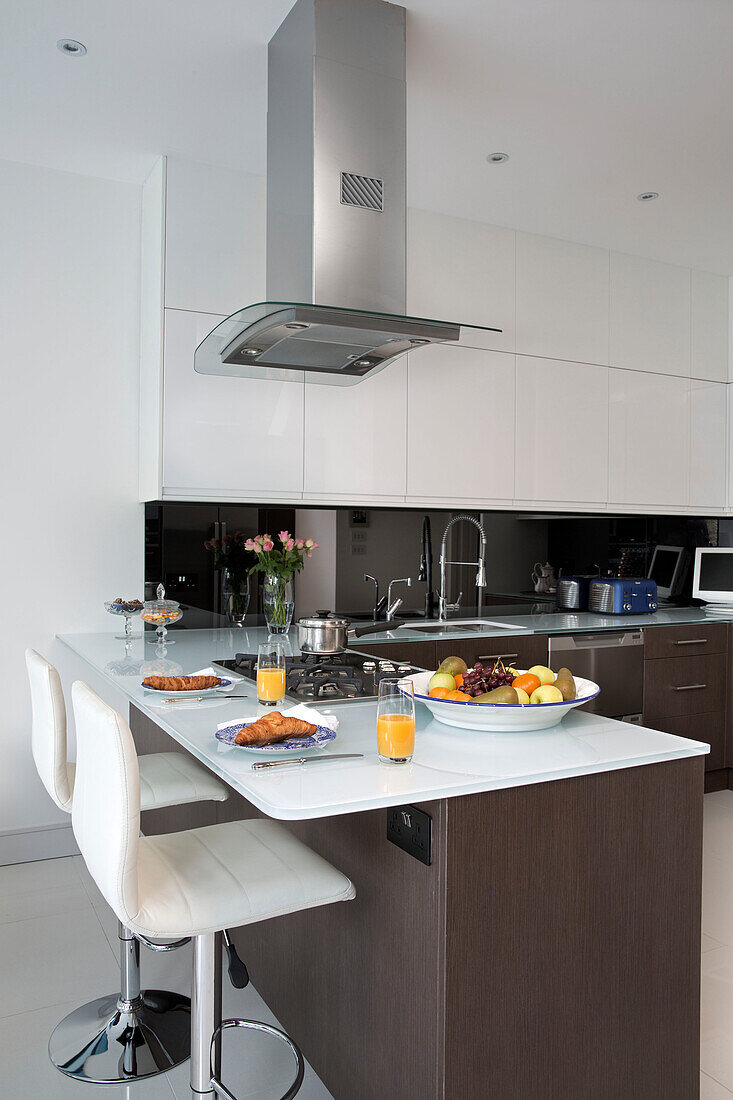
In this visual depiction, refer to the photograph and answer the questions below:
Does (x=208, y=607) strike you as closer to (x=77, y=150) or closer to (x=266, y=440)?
(x=266, y=440)

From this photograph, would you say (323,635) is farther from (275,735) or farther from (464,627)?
(464,627)

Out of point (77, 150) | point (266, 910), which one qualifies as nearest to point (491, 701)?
point (266, 910)

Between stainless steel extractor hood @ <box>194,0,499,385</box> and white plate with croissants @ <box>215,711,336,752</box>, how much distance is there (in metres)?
1.10

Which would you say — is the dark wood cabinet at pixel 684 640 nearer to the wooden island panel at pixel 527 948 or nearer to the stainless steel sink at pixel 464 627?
the stainless steel sink at pixel 464 627

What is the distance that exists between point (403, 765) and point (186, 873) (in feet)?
1.51

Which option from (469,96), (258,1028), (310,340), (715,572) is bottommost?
(258,1028)

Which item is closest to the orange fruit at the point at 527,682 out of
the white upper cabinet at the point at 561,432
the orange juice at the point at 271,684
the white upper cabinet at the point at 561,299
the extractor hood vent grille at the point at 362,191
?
the orange juice at the point at 271,684

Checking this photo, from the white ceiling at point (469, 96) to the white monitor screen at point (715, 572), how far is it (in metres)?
1.82

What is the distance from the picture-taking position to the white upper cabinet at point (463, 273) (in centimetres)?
356

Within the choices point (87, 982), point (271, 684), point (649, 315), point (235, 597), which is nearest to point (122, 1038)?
point (87, 982)

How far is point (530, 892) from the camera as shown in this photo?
141 cm

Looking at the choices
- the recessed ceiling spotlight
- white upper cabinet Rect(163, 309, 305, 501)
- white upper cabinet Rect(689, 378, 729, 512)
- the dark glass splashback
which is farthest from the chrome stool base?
white upper cabinet Rect(689, 378, 729, 512)

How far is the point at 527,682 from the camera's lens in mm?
1739

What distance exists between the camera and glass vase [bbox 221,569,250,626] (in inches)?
138
